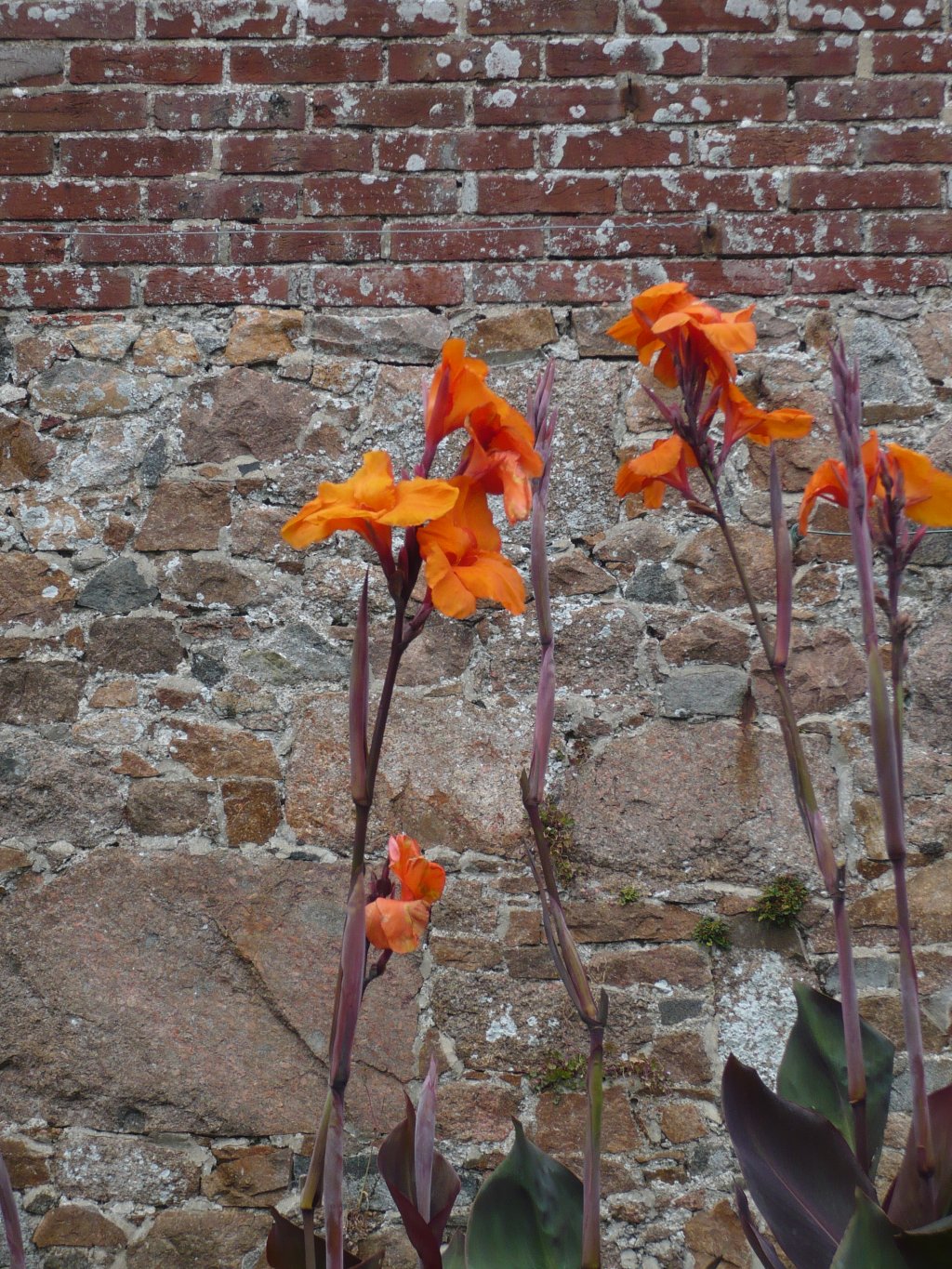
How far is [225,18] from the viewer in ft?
7.13

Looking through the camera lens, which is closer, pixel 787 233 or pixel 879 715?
pixel 879 715

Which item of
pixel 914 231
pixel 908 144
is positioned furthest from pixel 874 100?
pixel 914 231

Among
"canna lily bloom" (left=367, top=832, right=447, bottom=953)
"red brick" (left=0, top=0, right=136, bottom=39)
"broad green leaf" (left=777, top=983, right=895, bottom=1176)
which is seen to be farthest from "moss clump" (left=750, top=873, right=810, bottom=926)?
"red brick" (left=0, top=0, right=136, bottom=39)

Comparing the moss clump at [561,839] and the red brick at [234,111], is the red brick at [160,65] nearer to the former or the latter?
the red brick at [234,111]

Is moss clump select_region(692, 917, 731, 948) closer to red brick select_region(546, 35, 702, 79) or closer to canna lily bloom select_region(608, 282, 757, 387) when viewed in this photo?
canna lily bloom select_region(608, 282, 757, 387)

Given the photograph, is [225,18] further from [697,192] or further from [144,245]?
[697,192]

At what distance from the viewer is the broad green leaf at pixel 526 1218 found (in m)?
0.98

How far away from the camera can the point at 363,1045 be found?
1.95m

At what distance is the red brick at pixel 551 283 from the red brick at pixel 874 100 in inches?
19.9

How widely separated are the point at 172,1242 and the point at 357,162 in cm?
213

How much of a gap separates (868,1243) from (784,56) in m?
2.14

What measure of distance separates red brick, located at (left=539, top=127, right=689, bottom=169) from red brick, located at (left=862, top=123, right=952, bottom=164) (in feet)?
1.22

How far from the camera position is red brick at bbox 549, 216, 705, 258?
2.13m

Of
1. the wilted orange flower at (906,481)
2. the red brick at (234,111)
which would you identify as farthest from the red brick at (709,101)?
the wilted orange flower at (906,481)
